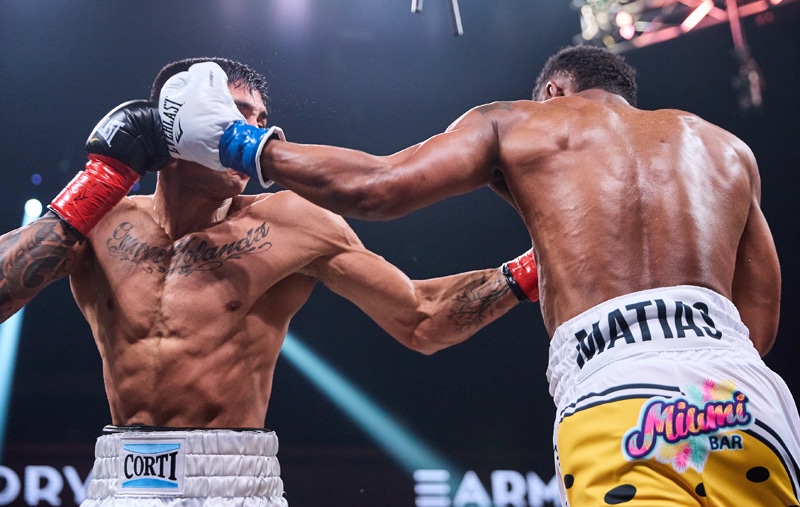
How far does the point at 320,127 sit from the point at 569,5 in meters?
1.53

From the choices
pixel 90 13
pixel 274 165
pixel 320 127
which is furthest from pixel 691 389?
pixel 90 13

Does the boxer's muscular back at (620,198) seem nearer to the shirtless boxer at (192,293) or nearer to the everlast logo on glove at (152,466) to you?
the shirtless boxer at (192,293)

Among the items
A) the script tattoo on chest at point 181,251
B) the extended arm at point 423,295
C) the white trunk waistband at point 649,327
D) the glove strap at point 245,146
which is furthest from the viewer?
the extended arm at point 423,295

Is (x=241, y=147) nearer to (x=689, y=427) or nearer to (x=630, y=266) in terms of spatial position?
(x=630, y=266)

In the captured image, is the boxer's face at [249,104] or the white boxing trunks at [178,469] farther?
the boxer's face at [249,104]

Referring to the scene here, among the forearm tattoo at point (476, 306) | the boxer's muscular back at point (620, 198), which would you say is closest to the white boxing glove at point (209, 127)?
the boxer's muscular back at point (620, 198)

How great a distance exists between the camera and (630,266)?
117 centimetres

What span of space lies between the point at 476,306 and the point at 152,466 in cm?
83

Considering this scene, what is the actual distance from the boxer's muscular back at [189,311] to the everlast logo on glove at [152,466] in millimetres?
84

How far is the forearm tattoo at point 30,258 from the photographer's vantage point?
5.45ft

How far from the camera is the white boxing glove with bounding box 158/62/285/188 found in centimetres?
141

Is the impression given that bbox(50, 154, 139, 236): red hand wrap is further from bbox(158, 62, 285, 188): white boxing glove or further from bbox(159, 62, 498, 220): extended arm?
bbox(159, 62, 498, 220): extended arm

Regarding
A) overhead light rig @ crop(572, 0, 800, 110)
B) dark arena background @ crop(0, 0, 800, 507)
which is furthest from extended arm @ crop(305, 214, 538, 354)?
overhead light rig @ crop(572, 0, 800, 110)

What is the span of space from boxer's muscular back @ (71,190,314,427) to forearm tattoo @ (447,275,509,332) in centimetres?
40
